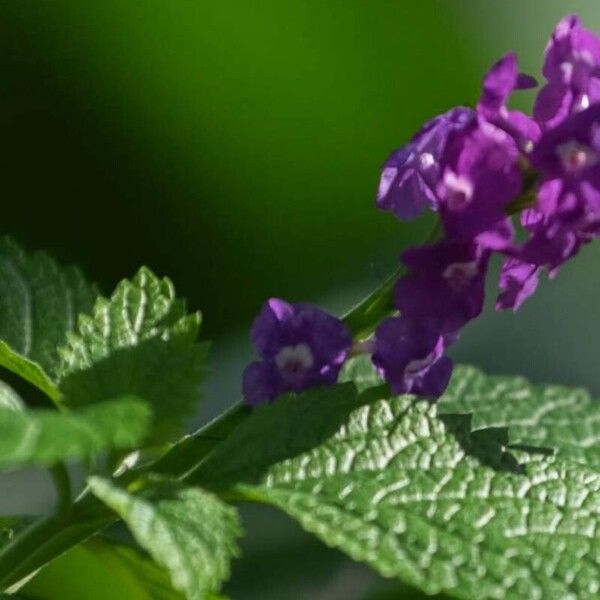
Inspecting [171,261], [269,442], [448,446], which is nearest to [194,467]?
[269,442]

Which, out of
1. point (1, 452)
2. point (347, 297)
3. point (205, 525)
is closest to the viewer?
point (1, 452)

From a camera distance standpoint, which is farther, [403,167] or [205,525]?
[403,167]

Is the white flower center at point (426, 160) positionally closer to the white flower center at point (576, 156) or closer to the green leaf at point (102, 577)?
the white flower center at point (576, 156)

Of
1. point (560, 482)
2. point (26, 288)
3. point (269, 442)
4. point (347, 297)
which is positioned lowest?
point (347, 297)

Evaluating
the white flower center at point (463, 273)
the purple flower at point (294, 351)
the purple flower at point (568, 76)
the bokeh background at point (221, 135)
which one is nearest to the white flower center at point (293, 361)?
the purple flower at point (294, 351)

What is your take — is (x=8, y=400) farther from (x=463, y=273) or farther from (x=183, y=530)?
(x=463, y=273)

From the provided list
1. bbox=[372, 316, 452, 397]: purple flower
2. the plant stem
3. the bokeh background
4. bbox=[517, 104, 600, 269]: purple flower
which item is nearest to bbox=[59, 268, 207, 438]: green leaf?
the plant stem

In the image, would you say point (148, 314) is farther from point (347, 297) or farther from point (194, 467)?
point (347, 297)

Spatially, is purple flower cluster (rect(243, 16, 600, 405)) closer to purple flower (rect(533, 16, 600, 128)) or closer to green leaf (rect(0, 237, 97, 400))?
purple flower (rect(533, 16, 600, 128))
